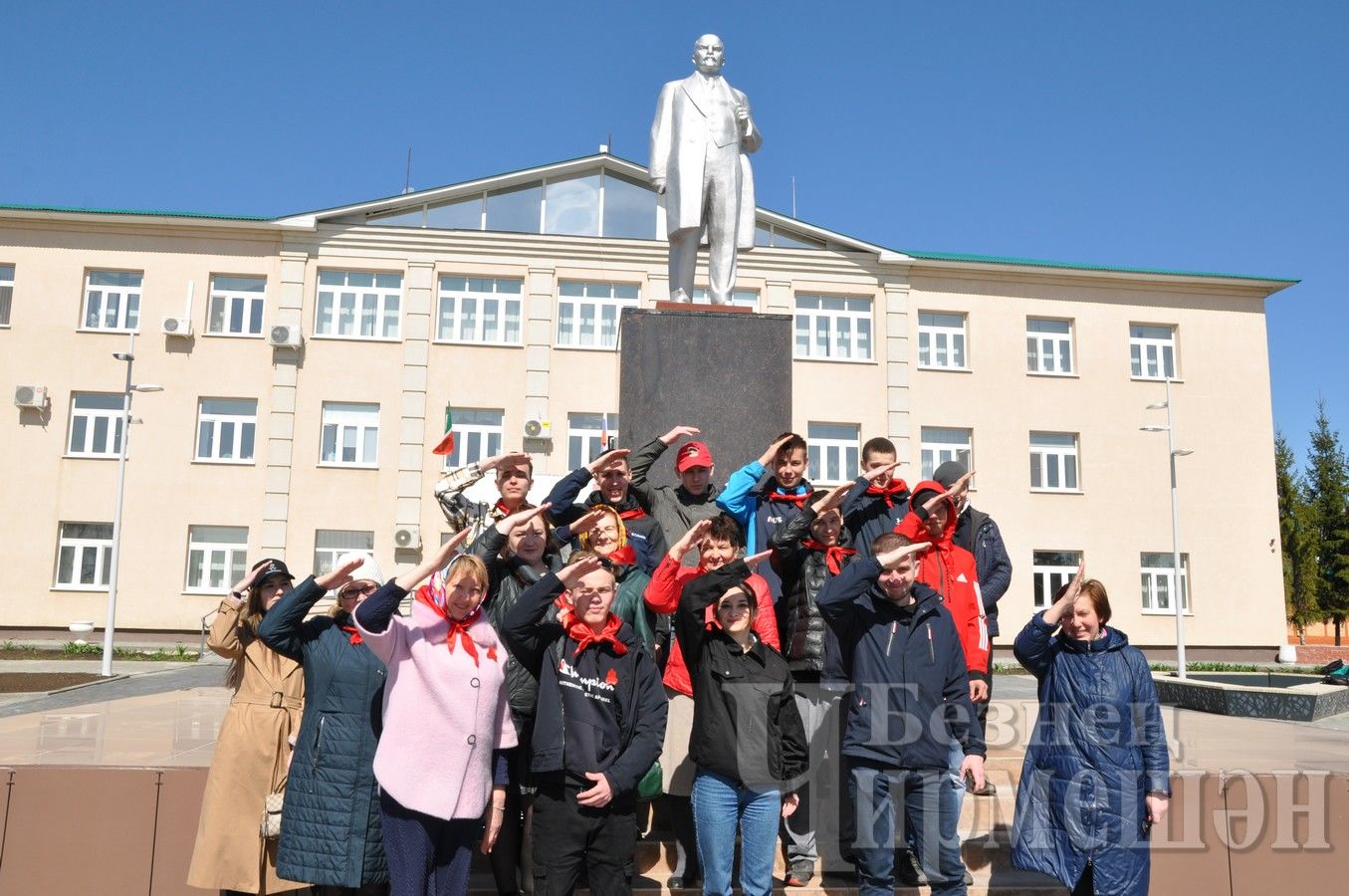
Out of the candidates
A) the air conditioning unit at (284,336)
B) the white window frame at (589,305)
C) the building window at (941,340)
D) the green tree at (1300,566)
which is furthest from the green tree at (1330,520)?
the air conditioning unit at (284,336)

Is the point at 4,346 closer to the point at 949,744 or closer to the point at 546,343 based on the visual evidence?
the point at 546,343

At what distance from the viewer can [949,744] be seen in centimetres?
396

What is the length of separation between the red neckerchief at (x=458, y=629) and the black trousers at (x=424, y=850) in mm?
587

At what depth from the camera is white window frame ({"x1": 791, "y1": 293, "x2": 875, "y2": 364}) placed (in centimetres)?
2442

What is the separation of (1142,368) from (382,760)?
25689mm

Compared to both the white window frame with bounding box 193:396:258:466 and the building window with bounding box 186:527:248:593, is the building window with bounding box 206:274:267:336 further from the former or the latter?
the building window with bounding box 186:527:248:593

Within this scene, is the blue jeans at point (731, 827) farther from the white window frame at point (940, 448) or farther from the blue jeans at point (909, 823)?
the white window frame at point (940, 448)

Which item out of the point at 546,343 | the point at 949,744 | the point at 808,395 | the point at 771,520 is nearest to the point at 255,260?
the point at 546,343

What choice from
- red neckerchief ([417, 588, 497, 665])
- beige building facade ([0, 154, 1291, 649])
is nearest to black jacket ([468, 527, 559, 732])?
red neckerchief ([417, 588, 497, 665])

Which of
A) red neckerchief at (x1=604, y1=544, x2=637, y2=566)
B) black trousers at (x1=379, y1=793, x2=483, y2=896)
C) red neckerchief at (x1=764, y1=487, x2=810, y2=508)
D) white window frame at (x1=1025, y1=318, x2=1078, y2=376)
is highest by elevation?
white window frame at (x1=1025, y1=318, x2=1078, y2=376)

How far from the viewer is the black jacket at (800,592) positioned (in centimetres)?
462

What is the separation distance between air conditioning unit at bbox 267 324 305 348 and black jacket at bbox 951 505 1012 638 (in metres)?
19.7

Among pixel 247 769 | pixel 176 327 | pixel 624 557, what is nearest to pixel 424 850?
pixel 247 769

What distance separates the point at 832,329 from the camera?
24.6 m
